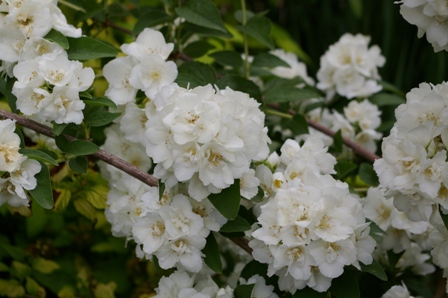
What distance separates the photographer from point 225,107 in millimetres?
1132

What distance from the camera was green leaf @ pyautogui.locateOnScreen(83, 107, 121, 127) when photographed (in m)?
1.29

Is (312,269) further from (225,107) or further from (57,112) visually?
(57,112)

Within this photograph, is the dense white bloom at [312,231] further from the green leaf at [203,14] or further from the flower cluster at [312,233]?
the green leaf at [203,14]

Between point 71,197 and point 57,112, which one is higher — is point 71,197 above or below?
below

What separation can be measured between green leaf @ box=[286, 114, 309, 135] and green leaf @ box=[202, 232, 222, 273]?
56 centimetres

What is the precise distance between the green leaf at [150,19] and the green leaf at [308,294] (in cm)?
72

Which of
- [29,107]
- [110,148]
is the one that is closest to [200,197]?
[29,107]

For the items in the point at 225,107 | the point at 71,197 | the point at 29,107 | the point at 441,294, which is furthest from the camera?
the point at 71,197

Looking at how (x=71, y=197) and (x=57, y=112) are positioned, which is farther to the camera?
(x=71, y=197)

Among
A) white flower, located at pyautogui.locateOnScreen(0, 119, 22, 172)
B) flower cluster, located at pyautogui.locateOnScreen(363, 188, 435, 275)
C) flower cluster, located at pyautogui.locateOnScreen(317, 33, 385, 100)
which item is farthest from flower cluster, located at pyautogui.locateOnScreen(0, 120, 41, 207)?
flower cluster, located at pyautogui.locateOnScreen(317, 33, 385, 100)

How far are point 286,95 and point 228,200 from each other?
1.94ft

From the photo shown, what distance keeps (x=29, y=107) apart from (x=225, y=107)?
1.20 ft

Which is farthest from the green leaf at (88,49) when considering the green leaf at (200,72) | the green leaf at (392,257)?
the green leaf at (392,257)

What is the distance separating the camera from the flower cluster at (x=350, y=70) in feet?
6.66
